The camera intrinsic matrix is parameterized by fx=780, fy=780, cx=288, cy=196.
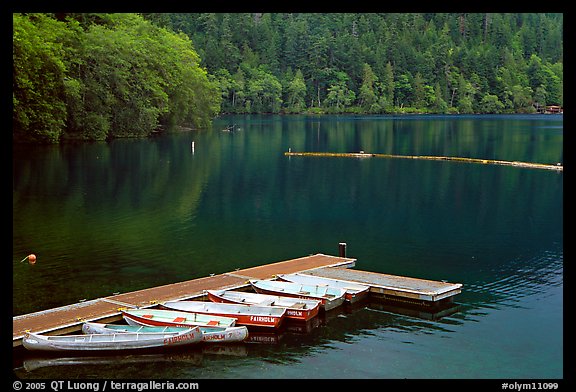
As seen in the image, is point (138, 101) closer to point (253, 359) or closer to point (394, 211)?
point (394, 211)

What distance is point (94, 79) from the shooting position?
3777 inches

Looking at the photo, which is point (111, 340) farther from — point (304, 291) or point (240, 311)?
point (304, 291)

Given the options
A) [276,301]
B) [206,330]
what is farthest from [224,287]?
[206,330]

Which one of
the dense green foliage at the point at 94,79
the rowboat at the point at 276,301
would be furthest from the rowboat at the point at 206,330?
the dense green foliage at the point at 94,79

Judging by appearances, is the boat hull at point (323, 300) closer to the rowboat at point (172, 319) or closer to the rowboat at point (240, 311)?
the rowboat at point (240, 311)

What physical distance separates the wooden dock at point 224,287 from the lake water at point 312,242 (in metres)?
1.15

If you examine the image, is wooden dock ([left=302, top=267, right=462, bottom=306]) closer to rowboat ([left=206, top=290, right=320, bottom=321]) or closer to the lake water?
the lake water

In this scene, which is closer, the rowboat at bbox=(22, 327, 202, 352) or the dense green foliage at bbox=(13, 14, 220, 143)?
the rowboat at bbox=(22, 327, 202, 352)

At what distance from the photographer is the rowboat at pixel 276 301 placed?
25.9m

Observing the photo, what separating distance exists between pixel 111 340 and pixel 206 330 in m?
2.92

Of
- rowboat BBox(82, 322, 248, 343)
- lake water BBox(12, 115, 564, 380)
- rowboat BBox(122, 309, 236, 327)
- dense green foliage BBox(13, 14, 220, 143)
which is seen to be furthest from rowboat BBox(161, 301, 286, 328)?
dense green foliage BBox(13, 14, 220, 143)

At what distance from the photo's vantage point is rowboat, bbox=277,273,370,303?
93.3 ft

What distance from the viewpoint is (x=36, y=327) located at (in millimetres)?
23953

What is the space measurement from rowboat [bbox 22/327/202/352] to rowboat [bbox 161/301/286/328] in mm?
2156
